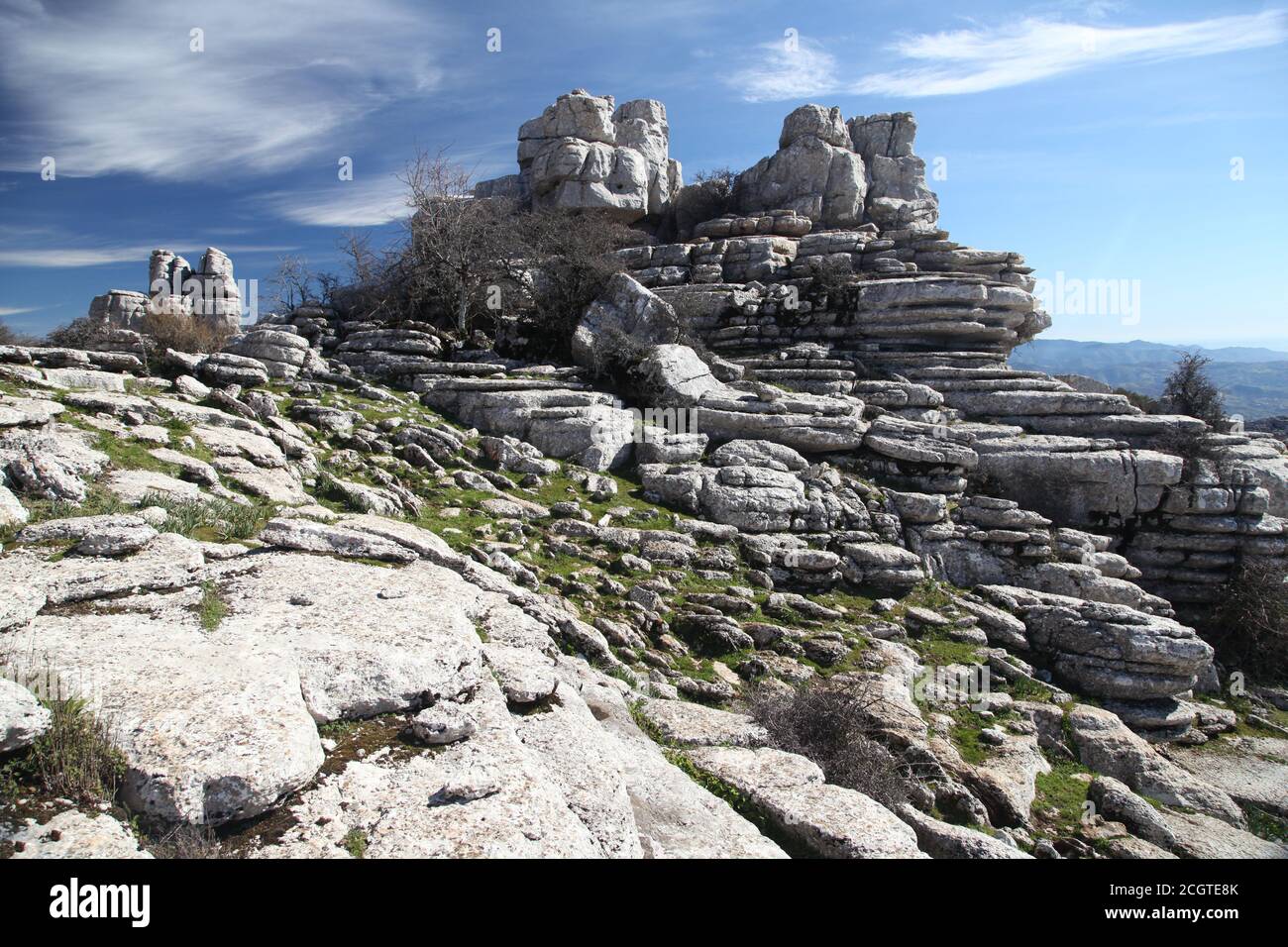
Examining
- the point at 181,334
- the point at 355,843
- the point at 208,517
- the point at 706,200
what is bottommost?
the point at 355,843

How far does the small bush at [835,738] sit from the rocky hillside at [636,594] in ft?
0.16

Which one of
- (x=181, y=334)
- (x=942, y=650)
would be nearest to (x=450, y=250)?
(x=181, y=334)

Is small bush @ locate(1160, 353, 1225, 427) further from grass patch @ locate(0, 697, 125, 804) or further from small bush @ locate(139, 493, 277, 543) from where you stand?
grass patch @ locate(0, 697, 125, 804)

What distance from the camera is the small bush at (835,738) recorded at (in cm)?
768

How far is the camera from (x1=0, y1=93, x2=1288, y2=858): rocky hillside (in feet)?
14.9

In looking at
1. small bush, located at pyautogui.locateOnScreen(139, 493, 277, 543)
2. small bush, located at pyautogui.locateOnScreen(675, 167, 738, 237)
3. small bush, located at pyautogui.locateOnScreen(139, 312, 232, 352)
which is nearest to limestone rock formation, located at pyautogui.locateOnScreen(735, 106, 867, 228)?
small bush, located at pyautogui.locateOnScreen(675, 167, 738, 237)

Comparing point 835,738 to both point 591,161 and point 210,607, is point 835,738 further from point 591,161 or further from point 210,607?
point 591,161

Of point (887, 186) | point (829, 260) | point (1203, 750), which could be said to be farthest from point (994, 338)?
point (887, 186)

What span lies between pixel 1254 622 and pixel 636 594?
54.8 ft

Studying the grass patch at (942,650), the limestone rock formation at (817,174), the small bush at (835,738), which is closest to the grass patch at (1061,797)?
the grass patch at (942,650)

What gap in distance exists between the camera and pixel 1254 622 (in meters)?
17.2

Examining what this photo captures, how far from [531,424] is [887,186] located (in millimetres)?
39076

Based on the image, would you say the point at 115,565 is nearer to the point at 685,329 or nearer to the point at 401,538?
the point at 401,538

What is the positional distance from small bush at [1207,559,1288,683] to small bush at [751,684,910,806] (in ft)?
47.5
